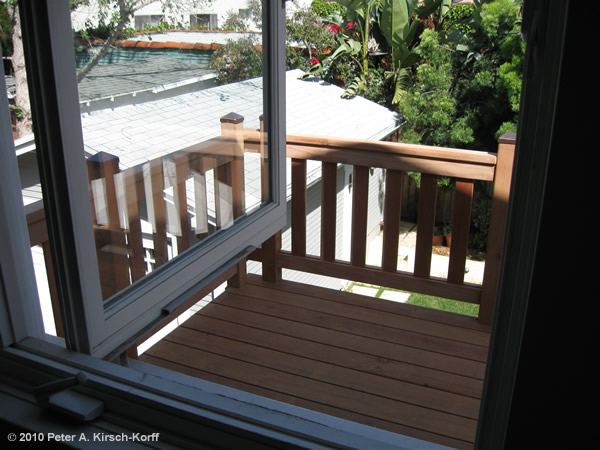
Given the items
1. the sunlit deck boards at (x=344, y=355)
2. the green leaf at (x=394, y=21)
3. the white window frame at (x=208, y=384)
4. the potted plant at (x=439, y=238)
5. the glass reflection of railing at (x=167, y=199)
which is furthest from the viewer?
the potted plant at (x=439, y=238)

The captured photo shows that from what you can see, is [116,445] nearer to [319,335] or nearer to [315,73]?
[319,335]

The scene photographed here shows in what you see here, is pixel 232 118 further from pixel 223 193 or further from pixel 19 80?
pixel 19 80

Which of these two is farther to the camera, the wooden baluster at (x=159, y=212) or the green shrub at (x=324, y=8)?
the green shrub at (x=324, y=8)

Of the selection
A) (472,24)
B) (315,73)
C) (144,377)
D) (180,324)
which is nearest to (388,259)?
(180,324)

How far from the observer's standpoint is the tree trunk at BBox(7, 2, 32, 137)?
3.97 ft

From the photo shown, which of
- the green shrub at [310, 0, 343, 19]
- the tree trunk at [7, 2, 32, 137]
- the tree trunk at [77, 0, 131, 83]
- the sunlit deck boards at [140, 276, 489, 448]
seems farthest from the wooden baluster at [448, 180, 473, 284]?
the green shrub at [310, 0, 343, 19]

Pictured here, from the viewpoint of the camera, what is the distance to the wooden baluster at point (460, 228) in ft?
8.79

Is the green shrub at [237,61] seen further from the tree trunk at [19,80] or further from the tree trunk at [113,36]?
the tree trunk at [19,80]

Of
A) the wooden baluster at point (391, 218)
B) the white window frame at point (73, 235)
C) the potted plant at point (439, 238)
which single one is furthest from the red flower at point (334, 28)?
the white window frame at point (73, 235)

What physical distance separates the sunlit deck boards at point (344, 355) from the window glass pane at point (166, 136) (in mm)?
710

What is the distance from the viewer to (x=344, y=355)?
247cm

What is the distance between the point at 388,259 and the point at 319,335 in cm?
59

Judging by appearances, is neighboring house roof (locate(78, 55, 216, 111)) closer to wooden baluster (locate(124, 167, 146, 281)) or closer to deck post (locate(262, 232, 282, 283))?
wooden baluster (locate(124, 167, 146, 281))

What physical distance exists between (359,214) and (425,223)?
1.20ft
